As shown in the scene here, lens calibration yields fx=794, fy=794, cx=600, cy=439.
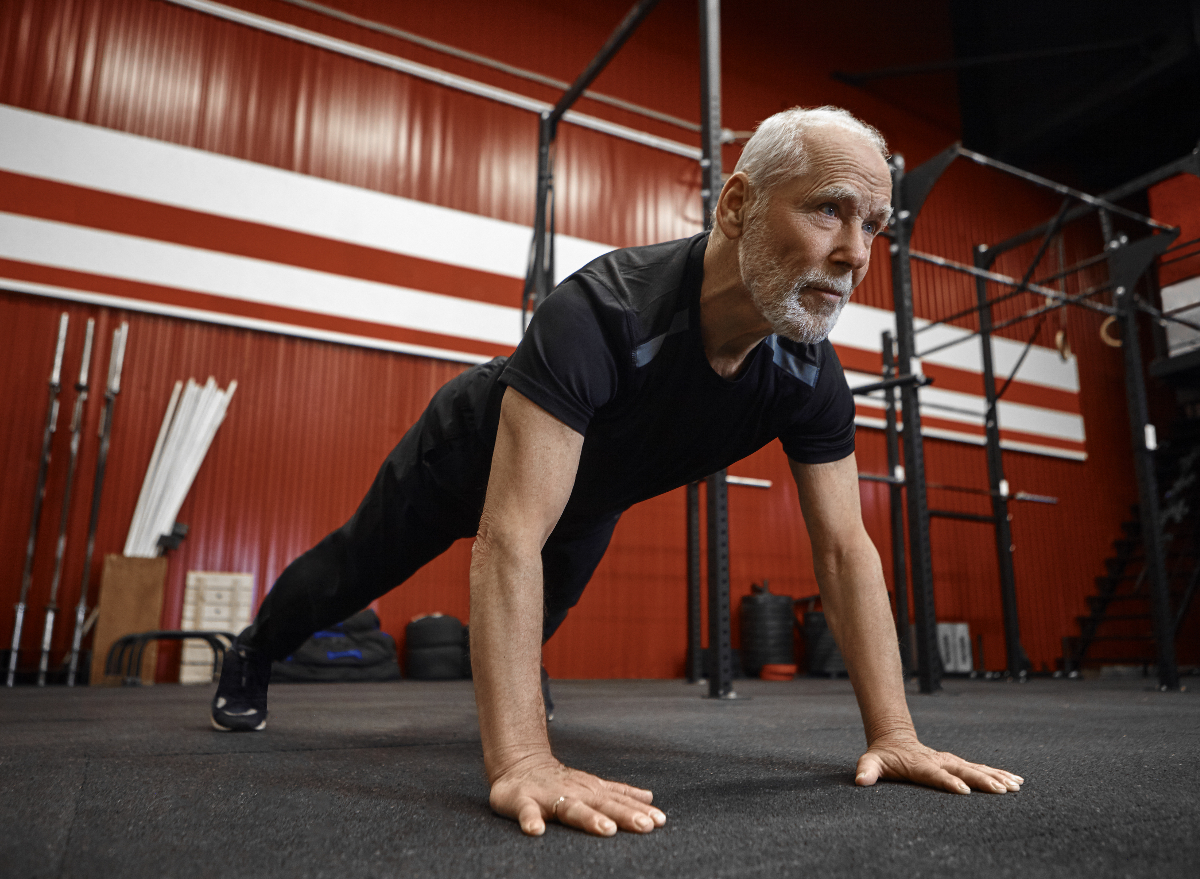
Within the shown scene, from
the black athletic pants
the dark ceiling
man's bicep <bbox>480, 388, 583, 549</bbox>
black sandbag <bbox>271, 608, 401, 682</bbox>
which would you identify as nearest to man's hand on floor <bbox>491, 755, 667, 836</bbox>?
man's bicep <bbox>480, 388, 583, 549</bbox>

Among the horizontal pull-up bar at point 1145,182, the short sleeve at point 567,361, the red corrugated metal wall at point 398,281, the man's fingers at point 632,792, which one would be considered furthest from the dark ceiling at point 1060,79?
the man's fingers at point 632,792

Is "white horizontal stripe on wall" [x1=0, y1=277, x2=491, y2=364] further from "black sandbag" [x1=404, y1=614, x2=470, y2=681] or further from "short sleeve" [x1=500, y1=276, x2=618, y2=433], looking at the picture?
"short sleeve" [x1=500, y1=276, x2=618, y2=433]

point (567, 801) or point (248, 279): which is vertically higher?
point (248, 279)

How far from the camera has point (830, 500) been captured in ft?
4.36

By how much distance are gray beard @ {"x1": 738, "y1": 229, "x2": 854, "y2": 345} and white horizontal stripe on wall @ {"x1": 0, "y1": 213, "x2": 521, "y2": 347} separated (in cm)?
474

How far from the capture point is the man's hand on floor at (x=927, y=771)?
1080mm

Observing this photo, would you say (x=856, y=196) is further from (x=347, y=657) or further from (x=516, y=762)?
(x=347, y=657)

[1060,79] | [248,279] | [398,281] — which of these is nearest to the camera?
[248,279]

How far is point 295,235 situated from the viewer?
537 cm

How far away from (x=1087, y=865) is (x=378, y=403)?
17.1ft

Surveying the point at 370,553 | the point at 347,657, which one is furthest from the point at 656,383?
the point at 347,657

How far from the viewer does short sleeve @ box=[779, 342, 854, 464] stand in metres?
1.31

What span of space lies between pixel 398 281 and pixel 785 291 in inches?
192

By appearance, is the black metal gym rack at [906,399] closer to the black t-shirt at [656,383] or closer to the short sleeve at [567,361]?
the black t-shirt at [656,383]
